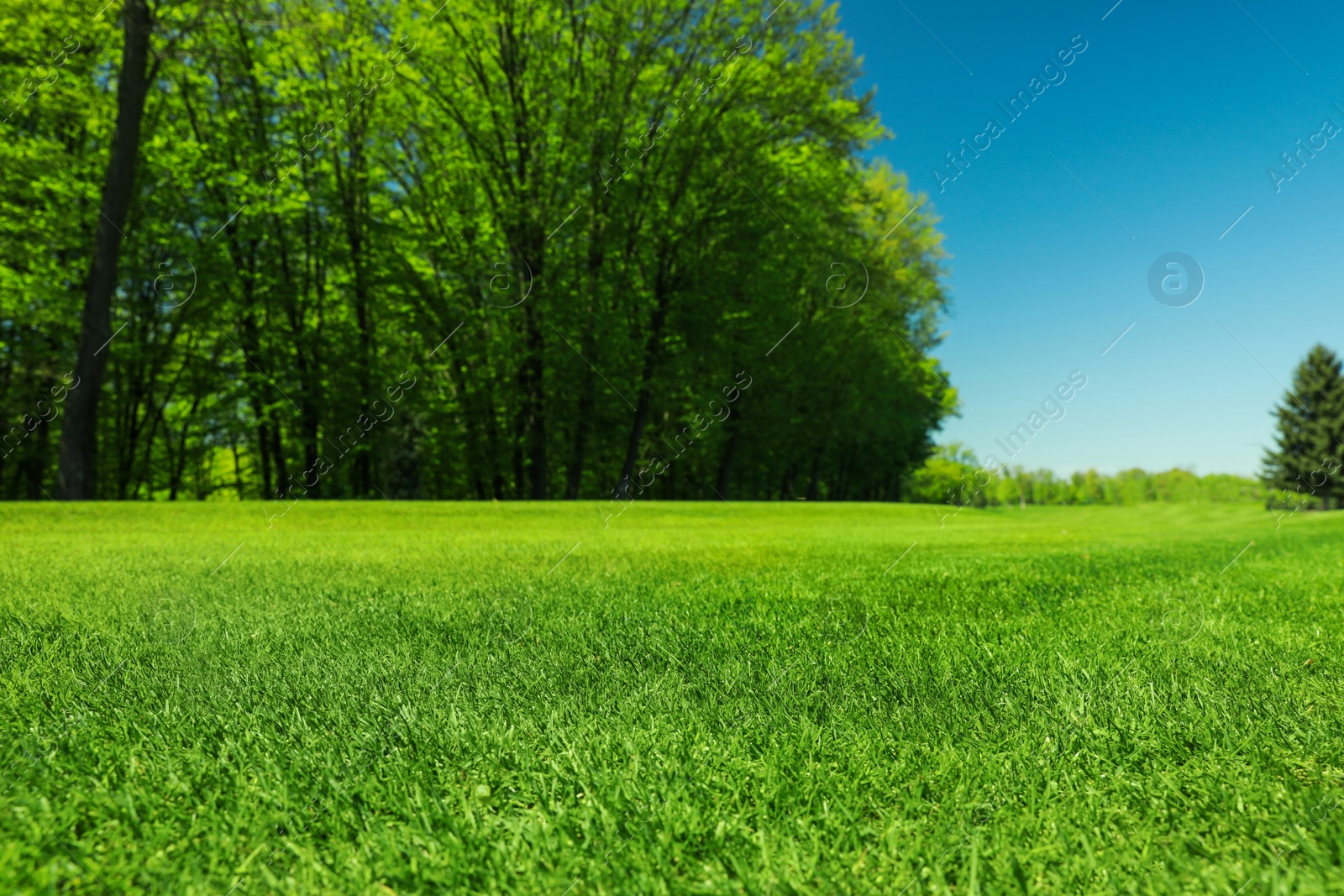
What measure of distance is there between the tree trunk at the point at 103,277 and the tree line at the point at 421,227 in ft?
10.8

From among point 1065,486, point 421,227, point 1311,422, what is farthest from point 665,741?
point 1065,486

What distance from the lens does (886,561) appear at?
21.8ft

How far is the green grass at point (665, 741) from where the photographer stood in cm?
151

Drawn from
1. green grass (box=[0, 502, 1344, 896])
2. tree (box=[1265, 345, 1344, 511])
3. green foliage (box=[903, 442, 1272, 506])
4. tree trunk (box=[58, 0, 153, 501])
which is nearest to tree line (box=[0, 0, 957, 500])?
tree trunk (box=[58, 0, 153, 501])

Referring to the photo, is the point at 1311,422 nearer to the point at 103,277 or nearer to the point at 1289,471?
the point at 1289,471

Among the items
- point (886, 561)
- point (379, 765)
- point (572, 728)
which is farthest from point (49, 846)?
point (886, 561)

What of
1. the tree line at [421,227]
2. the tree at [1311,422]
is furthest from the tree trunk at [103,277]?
the tree at [1311,422]

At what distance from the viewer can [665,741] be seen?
2.06 meters

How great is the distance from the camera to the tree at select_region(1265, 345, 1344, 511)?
2173 inches

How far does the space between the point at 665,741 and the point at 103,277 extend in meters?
16.5

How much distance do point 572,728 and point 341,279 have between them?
84.0ft

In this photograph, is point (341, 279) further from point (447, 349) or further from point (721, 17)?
point (721, 17)

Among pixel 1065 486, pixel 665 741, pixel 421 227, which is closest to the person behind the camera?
pixel 665 741

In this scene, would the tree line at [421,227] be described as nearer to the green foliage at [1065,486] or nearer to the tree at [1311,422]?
the green foliage at [1065,486]
